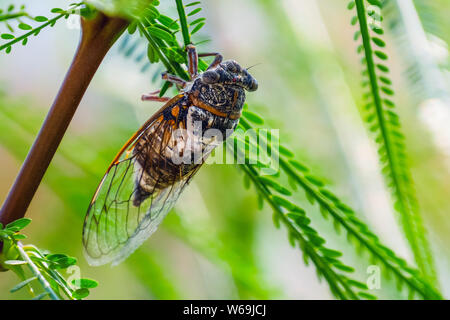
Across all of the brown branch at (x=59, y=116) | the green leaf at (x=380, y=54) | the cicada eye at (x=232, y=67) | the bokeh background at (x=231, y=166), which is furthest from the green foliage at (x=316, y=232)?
the bokeh background at (x=231, y=166)

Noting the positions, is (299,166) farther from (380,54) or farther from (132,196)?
(132,196)

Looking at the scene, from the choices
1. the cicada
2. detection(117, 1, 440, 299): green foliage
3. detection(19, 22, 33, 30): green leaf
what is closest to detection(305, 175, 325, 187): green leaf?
detection(117, 1, 440, 299): green foliage

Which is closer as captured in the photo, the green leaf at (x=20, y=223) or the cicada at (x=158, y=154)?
the green leaf at (x=20, y=223)

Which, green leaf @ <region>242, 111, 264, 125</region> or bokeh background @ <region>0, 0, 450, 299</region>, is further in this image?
bokeh background @ <region>0, 0, 450, 299</region>

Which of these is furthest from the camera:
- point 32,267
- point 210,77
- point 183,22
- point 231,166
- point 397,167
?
point 231,166

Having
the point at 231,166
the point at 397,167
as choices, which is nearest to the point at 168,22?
the point at 397,167

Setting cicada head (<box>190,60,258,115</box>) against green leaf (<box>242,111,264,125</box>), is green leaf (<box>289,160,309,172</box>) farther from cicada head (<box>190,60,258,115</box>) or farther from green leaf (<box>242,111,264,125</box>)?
cicada head (<box>190,60,258,115</box>)

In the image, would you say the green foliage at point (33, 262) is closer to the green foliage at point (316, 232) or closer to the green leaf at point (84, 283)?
the green leaf at point (84, 283)
